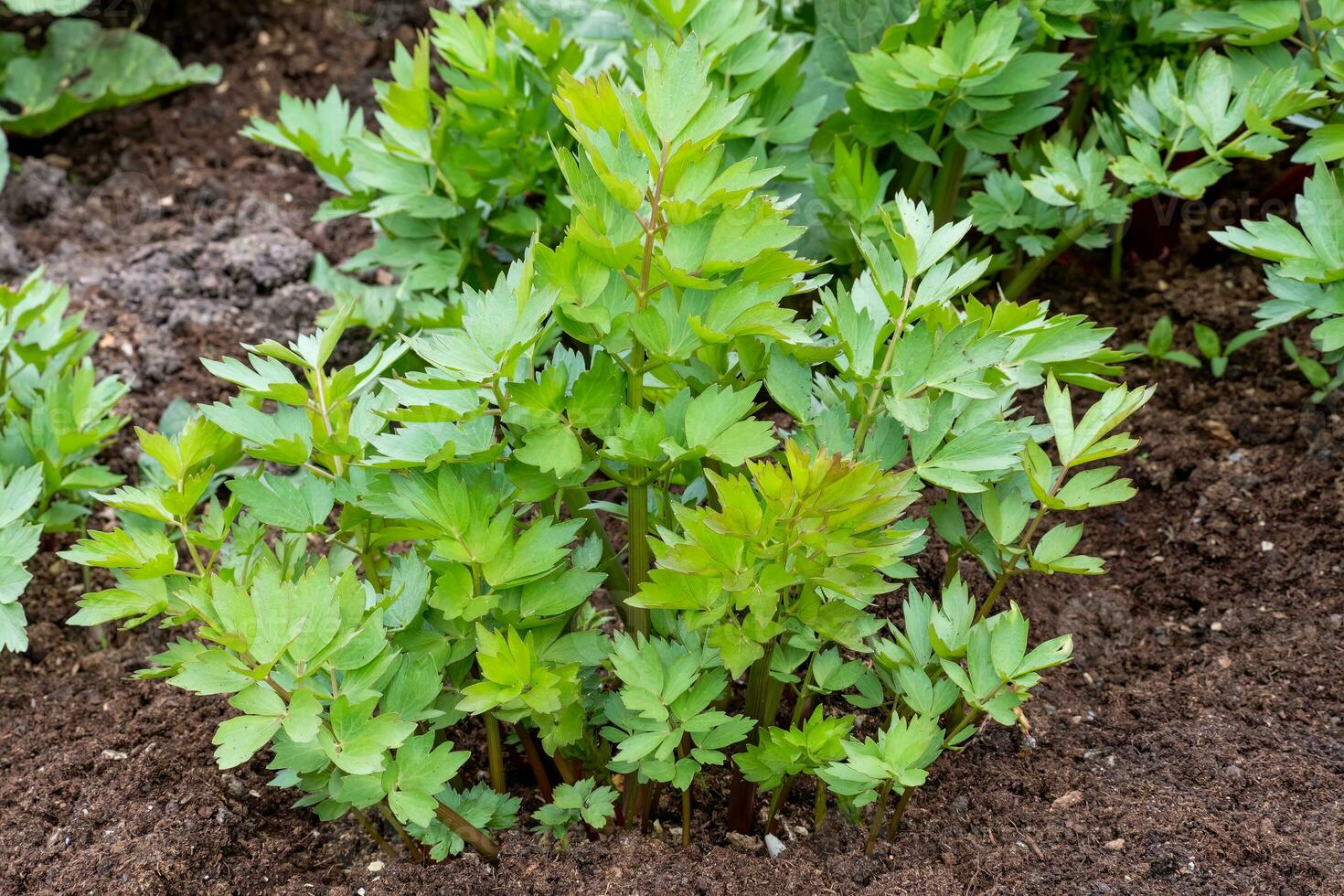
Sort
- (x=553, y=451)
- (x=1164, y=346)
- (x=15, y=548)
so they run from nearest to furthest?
(x=553, y=451) → (x=15, y=548) → (x=1164, y=346)

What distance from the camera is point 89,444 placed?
6.46 feet

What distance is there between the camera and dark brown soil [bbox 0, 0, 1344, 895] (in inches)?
59.2

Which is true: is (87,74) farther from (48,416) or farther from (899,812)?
(899,812)

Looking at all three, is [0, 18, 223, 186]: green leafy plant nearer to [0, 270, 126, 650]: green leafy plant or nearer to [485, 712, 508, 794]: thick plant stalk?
[0, 270, 126, 650]: green leafy plant

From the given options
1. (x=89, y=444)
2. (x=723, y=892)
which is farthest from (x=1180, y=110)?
(x=89, y=444)

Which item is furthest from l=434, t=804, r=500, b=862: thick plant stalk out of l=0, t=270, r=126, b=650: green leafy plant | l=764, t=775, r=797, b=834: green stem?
l=0, t=270, r=126, b=650: green leafy plant

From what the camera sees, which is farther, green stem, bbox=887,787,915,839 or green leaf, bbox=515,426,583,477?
green stem, bbox=887,787,915,839

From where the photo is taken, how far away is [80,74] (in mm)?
3289

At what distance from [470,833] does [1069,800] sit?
75cm

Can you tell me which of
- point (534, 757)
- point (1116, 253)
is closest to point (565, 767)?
point (534, 757)

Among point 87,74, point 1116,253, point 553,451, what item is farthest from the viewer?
point 87,74

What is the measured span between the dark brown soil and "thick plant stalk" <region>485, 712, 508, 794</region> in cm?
6

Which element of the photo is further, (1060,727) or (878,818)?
(1060,727)

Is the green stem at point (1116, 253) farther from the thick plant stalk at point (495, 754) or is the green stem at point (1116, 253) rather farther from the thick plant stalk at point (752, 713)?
the thick plant stalk at point (495, 754)
